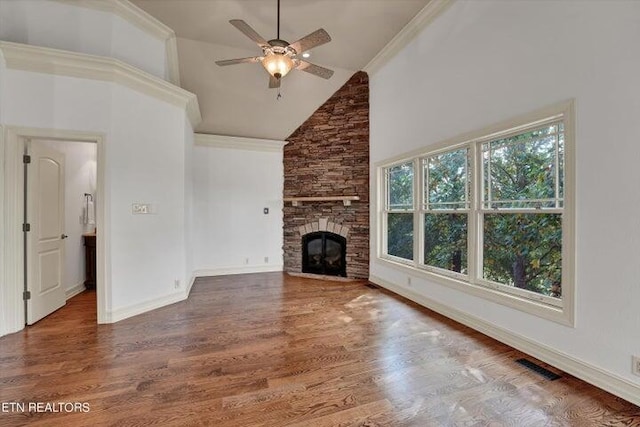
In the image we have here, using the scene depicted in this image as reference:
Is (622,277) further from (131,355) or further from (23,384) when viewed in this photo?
(23,384)

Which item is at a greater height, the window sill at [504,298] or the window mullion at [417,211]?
the window mullion at [417,211]

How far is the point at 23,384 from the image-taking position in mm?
2107

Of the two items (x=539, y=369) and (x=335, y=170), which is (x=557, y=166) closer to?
(x=539, y=369)

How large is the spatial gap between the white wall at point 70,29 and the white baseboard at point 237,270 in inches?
145

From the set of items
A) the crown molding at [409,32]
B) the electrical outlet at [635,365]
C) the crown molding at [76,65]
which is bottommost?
the electrical outlet at [635,365]

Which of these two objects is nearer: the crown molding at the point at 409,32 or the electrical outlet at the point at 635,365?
the electrical outlet at the point at 635,365

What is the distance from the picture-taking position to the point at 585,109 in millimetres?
2148

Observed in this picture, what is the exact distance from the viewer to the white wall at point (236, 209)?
579 centimetres

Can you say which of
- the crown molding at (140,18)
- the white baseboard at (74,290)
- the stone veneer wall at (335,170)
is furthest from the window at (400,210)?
the white baseboard at (74,290)

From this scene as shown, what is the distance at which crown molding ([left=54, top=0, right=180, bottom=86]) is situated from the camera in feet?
10.7

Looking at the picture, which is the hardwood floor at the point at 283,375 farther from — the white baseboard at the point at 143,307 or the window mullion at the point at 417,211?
the window mullion at the point at 417,211

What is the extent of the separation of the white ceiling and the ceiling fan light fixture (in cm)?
112

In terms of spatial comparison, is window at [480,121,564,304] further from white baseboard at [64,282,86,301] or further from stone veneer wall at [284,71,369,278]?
white baseboard at [64,282,86,301]

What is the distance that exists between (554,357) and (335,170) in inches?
166
